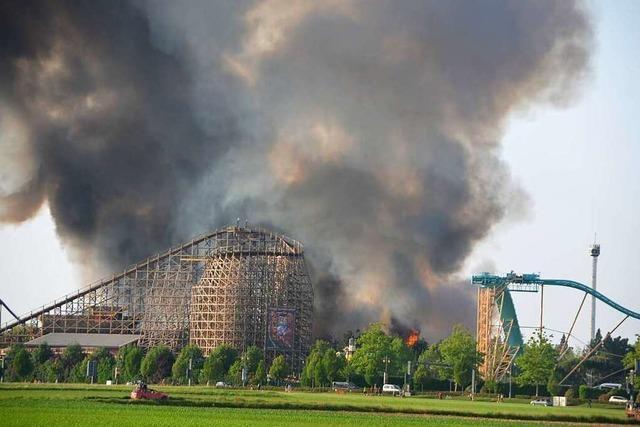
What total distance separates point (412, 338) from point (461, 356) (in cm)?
3236

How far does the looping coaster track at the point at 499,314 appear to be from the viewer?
123562 mm

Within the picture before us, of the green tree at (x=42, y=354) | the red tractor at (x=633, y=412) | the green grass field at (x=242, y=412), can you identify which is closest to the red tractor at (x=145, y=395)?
the green grass field at (x=242, y=412)

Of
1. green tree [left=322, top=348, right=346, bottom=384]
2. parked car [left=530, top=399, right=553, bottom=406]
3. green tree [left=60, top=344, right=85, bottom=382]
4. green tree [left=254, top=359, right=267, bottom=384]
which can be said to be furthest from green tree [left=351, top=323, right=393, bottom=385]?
green tree [left=60, top=344, right=85, bottom=382]

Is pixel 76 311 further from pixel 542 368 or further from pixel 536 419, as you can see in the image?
pixel 536 419

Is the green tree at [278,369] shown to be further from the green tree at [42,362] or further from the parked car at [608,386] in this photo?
the parked car at [608,386]

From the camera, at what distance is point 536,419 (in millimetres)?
71000

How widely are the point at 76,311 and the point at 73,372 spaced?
2031 centimetres

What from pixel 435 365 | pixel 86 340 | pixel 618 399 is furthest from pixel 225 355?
pixel 618 399

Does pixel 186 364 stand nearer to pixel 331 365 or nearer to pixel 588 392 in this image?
pixel 331 365

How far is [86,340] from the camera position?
135 metres

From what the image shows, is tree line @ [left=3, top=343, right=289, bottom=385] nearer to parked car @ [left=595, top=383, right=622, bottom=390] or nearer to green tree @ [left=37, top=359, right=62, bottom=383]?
green tree @ [left=37, top=359, right=62, bottom=383]

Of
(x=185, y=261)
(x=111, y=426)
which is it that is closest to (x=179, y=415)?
(x=111, y=426)

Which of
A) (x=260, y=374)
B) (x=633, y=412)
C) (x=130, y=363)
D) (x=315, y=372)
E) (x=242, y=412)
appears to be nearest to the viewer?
(x=242, y=412)

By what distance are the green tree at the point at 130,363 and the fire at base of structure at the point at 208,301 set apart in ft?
28.2
